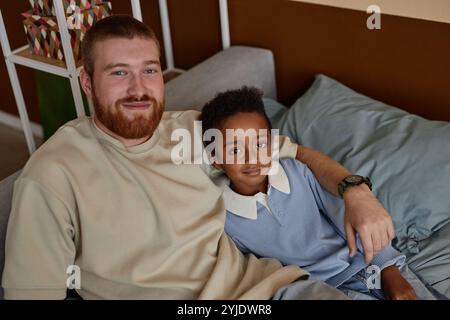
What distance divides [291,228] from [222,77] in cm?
74

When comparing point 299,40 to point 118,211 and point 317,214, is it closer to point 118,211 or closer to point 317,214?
point 317,214

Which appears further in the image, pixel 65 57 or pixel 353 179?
pixel 65 57

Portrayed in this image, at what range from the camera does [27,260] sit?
1.12 m

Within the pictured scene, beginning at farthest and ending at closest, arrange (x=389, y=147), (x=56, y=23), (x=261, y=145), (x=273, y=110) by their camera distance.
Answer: (x=273, y=110), (x=56, y=23), (x=389, y=147), (x=261, y=145)

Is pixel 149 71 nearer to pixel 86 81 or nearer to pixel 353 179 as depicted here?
pixel 86 81

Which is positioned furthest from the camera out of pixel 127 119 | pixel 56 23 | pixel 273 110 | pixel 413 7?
pixel 273 110

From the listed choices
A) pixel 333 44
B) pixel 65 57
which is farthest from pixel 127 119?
pixel 333 44

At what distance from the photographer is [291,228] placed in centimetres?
137

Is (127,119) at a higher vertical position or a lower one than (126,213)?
higher

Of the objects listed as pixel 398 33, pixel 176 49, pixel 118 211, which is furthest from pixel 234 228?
pixel 176 49

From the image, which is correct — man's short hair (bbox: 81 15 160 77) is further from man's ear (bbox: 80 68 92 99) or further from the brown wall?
the brown wall

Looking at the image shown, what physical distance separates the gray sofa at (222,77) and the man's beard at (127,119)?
0.44 meters

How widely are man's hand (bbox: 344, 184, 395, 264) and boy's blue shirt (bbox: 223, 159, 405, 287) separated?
0.28ft
